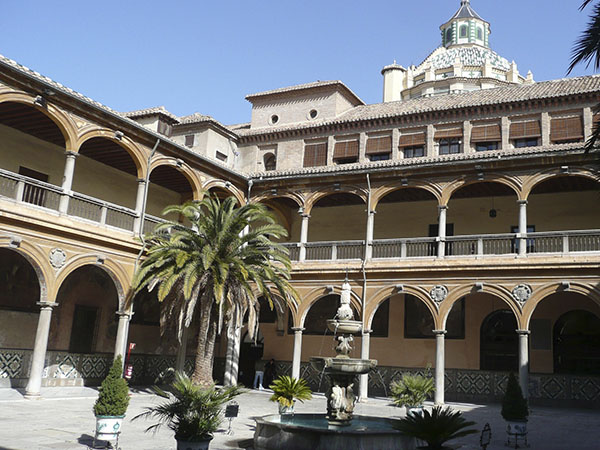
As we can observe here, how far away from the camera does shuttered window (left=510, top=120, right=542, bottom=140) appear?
24562mm

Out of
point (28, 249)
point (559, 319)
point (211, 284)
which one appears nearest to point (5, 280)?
point (28, 249)

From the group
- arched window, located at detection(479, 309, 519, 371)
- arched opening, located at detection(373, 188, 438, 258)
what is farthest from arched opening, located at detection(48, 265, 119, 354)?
arched window, located at detection(479, 309, 519, 371)

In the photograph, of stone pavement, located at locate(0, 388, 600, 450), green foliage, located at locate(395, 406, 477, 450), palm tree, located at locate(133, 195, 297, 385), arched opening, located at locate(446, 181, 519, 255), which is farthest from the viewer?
arched opening, located at locate(446, 181, 519, 255)

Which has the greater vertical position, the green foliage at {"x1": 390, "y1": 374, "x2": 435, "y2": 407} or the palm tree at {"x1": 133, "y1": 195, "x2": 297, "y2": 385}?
the palm tree at {"x1": 133, "y1": 195, "x2": 297, "y2": 385}

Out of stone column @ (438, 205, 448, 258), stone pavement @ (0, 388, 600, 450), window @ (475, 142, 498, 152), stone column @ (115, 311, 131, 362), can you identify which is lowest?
stone pavement @ (0, 388, 600, 450)

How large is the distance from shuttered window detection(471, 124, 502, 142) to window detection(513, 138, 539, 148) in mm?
652

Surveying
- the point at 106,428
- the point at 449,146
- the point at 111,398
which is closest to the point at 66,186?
the point at 111,398

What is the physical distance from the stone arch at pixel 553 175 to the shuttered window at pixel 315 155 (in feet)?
31.7

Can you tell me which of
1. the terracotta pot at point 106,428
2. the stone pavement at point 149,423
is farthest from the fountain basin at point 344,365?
the terracotta pot at point 106,428

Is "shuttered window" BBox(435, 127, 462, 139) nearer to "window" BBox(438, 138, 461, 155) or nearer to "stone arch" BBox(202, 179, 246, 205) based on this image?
"window" BBox(438, 138, 461, 155)

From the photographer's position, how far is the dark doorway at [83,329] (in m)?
21.2

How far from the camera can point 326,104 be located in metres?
29.7

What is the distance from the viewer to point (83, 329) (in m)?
21.6

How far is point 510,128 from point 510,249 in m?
6.28
